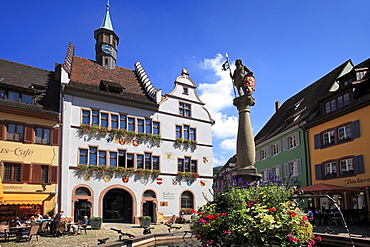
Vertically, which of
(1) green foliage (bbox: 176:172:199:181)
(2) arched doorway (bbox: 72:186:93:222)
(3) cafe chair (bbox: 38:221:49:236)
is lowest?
(3) cafe chair (bbox: 38:221:49:236)

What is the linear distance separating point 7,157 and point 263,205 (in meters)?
19.3

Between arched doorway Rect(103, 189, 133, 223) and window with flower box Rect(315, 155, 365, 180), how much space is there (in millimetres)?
14863

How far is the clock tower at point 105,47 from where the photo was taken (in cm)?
3272

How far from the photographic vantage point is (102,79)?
2967cm

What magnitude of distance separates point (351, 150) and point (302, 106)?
33.1 ft

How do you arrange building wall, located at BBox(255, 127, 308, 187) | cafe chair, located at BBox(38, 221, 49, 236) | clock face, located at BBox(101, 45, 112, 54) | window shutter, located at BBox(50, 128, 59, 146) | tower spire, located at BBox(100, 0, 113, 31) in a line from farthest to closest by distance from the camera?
tower spire, located at BBox(100, 0, 113, 31), clock face, located at BBox(101, 45, 112, 54), building wall, located at BBox(255, 127, 308, 187), window shutter, located at BBox(50, 128, 59, 146), cafe chair, located at BBox(38, 221, 49, 236)

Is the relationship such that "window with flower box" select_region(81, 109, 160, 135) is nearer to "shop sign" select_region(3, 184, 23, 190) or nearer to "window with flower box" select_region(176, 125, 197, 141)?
"window with flower box" select_region(176, 125, 197, 141)

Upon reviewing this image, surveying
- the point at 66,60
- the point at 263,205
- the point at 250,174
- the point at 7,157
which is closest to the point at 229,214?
the point at 263,205

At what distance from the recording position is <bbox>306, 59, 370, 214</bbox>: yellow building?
2323 centimetres

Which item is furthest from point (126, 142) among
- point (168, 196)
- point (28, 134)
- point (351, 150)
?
point (351, 150)

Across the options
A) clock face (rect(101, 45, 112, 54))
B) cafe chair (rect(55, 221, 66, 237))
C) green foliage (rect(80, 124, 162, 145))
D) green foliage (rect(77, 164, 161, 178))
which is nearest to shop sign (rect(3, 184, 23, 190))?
green foliage (rect(77, 164, 161, 178))

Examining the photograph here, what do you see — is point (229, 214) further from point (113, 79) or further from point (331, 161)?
point (113, 79)

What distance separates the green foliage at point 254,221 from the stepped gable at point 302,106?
23.9m

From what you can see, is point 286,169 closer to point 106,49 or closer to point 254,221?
point 106,49
